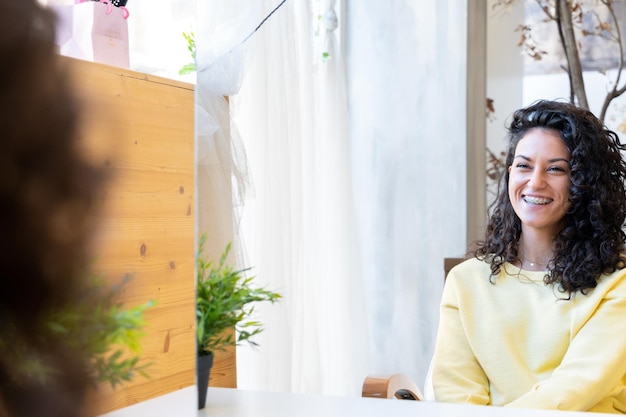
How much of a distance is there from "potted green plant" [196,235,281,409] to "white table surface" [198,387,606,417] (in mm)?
61

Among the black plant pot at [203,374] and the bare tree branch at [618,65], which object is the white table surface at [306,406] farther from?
the bare tree branch at [618,65]

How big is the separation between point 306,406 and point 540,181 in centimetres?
42

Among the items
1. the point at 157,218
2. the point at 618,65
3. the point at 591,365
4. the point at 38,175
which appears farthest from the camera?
the point at 618,65

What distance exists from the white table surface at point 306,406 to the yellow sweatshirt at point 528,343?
26mm

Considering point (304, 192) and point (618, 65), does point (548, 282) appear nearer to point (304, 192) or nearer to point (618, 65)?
point (304, 192)

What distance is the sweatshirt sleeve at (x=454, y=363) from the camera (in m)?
0.90

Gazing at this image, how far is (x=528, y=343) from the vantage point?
89cm

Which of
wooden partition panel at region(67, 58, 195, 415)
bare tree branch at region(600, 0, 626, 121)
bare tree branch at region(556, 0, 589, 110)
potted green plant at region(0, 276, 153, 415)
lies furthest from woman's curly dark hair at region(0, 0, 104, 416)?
bare tree branch at region(600, 0, 626, 121)

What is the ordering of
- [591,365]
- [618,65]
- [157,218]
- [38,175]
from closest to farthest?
1. [38,175]
2. [157,218]
3. [591,365]
4. [618,65]

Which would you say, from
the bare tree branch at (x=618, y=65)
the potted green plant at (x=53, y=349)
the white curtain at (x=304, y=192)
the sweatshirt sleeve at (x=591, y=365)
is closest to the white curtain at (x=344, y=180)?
the white curtain at (x=304, y=192)

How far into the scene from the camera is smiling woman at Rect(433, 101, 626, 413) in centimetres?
86

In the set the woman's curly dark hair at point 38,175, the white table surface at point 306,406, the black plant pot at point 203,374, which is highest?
the woman's curly dark hair at point 38,175

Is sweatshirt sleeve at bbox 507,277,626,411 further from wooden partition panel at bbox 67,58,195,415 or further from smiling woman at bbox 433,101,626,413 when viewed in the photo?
wooden partition panel at bbox 67,58,195,415

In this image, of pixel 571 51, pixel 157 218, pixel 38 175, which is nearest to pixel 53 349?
pixel 38 175
